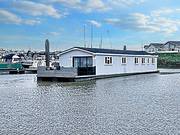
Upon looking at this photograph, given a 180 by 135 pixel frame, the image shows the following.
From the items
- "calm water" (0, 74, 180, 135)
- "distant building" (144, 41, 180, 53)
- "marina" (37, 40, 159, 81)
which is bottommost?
"calm water" (0, 74, 180, 135)

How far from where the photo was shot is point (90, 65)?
106 ft

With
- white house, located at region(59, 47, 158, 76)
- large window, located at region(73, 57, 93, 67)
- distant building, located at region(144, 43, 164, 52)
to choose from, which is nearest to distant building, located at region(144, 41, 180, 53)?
distant building, located at region(144, 43, 164, 52)

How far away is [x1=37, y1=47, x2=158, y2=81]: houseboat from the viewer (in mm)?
29234

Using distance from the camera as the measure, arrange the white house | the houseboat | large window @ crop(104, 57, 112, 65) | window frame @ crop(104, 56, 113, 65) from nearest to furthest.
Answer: the houseboat → the white house → window frame @ crop(104, 56, 113, 65) → large window @ crop(104, 57, 112, 65)

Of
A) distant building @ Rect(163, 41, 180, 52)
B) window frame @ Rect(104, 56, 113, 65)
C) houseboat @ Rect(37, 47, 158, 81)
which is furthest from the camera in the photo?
distant building @ Rect(163, 41, 180, 52)

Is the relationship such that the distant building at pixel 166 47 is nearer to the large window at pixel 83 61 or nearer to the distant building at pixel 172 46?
the distant building at pixel 172 46

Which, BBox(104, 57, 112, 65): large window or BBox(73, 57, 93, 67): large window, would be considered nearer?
BBox(73, 57, 93, 67): large window

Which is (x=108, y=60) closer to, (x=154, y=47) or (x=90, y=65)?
(x=90, y=65)

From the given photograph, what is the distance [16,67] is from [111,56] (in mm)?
24224

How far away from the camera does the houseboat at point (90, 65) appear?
29.2 metres

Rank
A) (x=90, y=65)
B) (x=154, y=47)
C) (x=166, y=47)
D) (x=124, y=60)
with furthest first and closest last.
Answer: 1. (x=166, y=47)
2. (x=154, y=47)
3. (x=124, y=60)
4. (x=90, y=65)

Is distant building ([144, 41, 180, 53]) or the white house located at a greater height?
distant building ([144, 41, 180, 53])

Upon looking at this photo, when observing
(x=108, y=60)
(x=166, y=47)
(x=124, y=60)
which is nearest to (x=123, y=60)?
(x=124, y=60)

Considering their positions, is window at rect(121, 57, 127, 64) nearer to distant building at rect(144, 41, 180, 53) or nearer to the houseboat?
the houseboat
